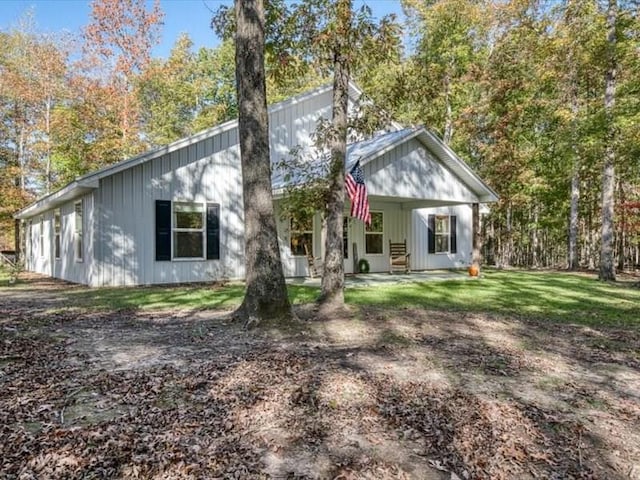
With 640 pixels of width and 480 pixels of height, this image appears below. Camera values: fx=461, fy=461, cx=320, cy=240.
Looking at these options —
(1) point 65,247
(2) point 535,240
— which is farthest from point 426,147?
(2) point 535,240

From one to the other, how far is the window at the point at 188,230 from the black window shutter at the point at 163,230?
0.59ft

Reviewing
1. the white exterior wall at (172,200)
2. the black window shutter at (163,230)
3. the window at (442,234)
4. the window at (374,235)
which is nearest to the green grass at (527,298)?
the window at (374,235)

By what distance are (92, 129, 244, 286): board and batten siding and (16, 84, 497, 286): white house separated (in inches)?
1.0

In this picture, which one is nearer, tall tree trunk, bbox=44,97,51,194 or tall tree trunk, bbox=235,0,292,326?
tall tree trunk, bbox=235,0,292,326

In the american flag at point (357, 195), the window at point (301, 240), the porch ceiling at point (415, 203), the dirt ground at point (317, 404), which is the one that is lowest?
the dirt ground at point (317, 404)

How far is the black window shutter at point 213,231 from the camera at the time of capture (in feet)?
43.2

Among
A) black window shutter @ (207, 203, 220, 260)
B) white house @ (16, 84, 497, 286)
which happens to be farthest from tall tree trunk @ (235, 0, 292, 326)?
black window shutter @ (207, 203, 220, 260)

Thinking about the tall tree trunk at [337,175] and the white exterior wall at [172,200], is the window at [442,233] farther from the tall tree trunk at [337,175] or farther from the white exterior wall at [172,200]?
the tall tree trunk at [337,175]

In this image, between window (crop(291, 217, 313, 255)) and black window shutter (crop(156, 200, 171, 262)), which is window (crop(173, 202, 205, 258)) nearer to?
black window shutter (crop(156, 200, 171, 262))

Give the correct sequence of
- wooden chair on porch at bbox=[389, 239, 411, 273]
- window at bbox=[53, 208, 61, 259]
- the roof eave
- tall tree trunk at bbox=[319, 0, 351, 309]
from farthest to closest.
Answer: wooden chair on porch at bbox=[389, 239, 411, 273], window at bbox=[53, 208, 61, 259], the roof eave, tall tree trunk at bbox=[319, 0, 351, 309]

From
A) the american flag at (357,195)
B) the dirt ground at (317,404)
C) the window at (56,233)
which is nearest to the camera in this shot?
the dirt ground at (317,404)

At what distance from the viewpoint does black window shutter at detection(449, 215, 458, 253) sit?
18.7 meters

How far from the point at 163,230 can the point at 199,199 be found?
52.9 inches

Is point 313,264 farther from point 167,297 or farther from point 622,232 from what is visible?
point 622,232
